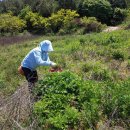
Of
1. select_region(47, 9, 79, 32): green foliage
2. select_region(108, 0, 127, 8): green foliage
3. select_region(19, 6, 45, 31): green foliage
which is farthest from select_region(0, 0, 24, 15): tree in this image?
select_region(108, 0, 127, 8): green foliage

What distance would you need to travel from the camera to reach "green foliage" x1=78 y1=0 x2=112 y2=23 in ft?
108

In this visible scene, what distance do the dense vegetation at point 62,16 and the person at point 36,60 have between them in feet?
68.3

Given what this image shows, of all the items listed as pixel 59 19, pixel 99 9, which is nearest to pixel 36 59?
pixel 59 19

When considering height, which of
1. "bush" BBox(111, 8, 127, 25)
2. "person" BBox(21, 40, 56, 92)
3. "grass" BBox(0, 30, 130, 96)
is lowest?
"bush" BBox(111, 8, 127, 25)

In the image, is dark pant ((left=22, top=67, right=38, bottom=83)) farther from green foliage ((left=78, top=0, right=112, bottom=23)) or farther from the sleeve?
green foliage ((left=78, top=0, right=112, bottom=23))

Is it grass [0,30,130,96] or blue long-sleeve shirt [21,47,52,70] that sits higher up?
blue long-sleeve shirt [21,47,52,70]

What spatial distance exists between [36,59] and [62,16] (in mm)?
25043

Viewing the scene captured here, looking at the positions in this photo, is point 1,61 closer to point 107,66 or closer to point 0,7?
point 107,66

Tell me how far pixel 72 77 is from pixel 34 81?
3.41 ft

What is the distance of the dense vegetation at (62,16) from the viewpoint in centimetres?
3071

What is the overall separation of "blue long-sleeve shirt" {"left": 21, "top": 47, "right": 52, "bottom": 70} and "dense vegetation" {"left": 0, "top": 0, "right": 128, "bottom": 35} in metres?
20.9

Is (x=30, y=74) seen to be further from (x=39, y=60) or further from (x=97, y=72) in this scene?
(x=97, y=72)

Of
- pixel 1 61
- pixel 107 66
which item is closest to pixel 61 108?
pixel 107 66

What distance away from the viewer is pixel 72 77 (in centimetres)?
701
